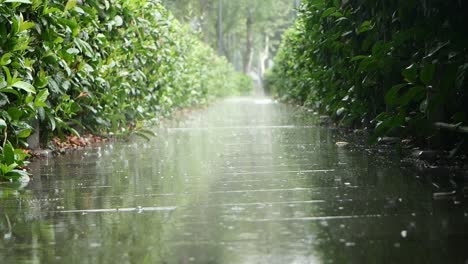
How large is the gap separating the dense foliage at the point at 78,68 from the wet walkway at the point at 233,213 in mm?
569

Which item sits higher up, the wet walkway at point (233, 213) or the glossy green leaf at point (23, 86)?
the glossy green leaf at point (23, 86)

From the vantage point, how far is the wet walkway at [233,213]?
3115 millimetres

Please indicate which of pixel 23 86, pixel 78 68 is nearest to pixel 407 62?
pixel 23 86

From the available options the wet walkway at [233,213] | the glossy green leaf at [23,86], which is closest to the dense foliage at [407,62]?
the wet walkway at [233,213]

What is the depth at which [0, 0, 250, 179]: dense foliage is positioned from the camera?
18.6ft

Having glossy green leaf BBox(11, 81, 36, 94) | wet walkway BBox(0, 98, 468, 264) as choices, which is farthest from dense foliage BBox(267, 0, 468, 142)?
glossy green leaf BBox(11, 81, 36, 94)

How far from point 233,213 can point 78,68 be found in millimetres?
3885

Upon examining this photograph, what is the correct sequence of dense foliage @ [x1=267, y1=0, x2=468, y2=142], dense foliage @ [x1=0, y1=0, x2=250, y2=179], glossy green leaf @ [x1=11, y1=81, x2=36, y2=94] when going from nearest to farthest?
dense foliage @ [x1=267, y1=0, x2=468, y2=142] < glossy green leaf @ [x1=11, y1=81, x2=36, y2=94] < dense foliage @ [x1=0, y1=0, x2=250, y2=179]

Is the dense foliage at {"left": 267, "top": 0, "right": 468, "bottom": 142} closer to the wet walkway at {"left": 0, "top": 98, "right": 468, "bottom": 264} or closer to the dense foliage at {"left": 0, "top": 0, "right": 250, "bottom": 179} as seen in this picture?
the wet walkway at {"left": 0, "top": 98, "right": 468, "bottom": 264}

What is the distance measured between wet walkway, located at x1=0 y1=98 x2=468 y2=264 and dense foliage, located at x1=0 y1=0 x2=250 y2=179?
1.87ft

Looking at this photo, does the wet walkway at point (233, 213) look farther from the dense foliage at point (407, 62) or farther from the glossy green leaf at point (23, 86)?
the glossy green leaf at point (23, 86)

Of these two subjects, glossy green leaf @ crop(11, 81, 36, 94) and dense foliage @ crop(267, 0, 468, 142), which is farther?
glossy green leaf @ crop(11, 81, 36, 94)

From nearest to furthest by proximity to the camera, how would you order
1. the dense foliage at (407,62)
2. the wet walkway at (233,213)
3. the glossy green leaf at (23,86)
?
the wet walkway at (233,213) < the dense foliage at (407,62) < the glossy green leaf at (23,86)

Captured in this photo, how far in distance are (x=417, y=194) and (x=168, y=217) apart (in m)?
1.49
